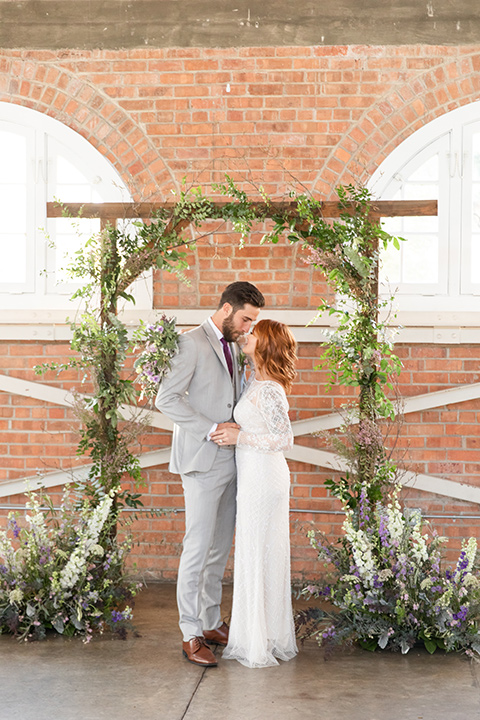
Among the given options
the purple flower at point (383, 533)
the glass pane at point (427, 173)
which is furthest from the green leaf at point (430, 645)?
the glass pane at point (427, 173)

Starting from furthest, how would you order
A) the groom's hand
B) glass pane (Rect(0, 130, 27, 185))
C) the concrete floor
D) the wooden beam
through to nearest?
glass pane (Rect(0, 130, 27, 185)) < the wooden beam < the groom's hand < the concrete floor

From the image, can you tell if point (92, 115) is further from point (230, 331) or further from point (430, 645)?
point (430, 645)

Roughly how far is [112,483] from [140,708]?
59.1 inches

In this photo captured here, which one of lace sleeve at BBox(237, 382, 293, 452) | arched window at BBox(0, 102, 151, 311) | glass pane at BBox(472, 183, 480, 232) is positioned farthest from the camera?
arched window at BBox(0, 102, 151, 311)

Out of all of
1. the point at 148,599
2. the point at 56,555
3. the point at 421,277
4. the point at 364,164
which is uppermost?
the point at 364,164

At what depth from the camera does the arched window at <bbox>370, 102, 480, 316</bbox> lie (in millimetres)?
5496

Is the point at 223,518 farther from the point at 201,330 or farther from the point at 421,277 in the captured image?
the point at 421,277

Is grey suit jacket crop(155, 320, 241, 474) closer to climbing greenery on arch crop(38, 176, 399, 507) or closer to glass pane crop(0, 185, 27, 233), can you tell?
climbing greenery on arch crop(38, 176, 399, 507)

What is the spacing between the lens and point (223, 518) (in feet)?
14.1

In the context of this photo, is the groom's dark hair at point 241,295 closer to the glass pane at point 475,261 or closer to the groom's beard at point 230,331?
the groom's beard at point 230,331

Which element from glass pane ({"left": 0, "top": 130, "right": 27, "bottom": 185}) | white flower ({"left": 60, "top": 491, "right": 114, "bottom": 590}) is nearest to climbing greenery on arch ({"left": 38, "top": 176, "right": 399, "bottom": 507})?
white flower ({"left": 60, "top": 491, "right": 114, "bottom": 590})

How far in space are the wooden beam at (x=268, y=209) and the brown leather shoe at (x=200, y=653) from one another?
245cm

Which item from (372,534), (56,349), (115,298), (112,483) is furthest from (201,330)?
(56,349)

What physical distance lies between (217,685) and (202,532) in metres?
0.74
